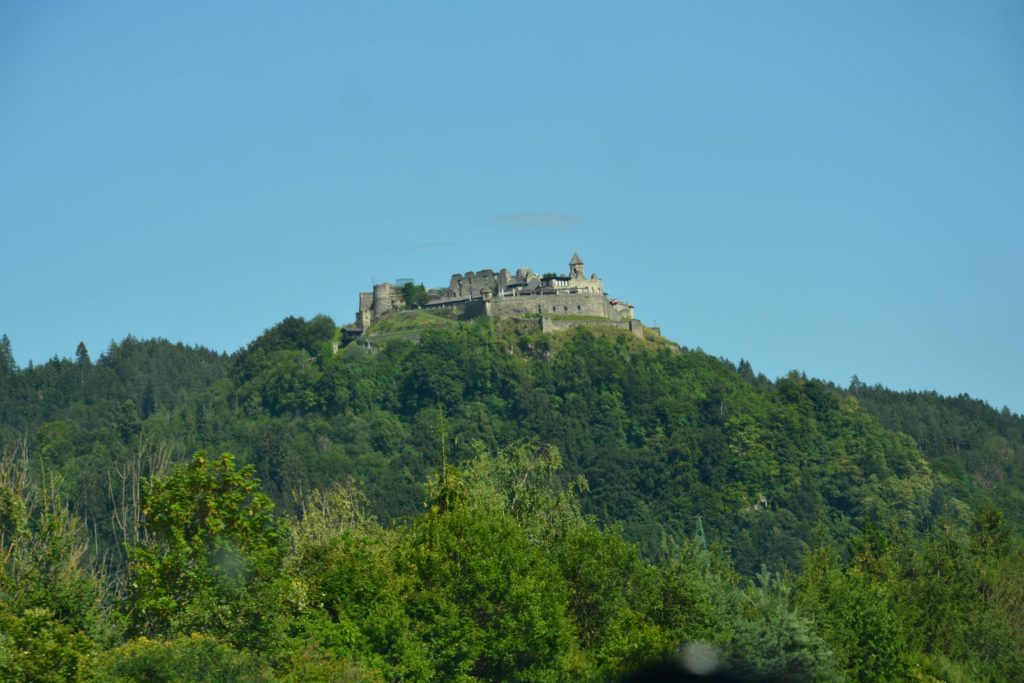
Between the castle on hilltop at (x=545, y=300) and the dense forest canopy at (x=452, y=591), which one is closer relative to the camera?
the dense forest canopy at (x=452, y=591)

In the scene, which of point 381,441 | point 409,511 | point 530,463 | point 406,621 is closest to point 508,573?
point 406,621

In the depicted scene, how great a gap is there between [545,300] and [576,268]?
9202mm

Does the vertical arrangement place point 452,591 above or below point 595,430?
below

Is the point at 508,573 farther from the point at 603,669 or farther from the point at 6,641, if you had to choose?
the point at 6,641

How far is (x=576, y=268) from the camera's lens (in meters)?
196

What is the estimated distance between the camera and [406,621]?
2299 inches

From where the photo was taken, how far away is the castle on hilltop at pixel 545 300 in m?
188

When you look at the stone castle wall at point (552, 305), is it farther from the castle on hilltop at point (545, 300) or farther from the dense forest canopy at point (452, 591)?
the dense forest canopy at point (452, 591)

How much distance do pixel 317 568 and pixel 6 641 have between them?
15972 mm

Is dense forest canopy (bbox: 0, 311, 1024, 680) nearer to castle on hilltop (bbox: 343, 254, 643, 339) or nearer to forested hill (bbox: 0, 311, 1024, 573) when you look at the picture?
forested hill (bbox: 0, 311, 1024, 573)

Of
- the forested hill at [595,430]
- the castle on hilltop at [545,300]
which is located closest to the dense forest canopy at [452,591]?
the forested hill at [595,430]

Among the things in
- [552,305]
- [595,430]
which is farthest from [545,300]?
[595,430]

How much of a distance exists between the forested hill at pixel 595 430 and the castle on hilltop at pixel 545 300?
7.32 feet

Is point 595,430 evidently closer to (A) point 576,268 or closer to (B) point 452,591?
(A) point 576,268
